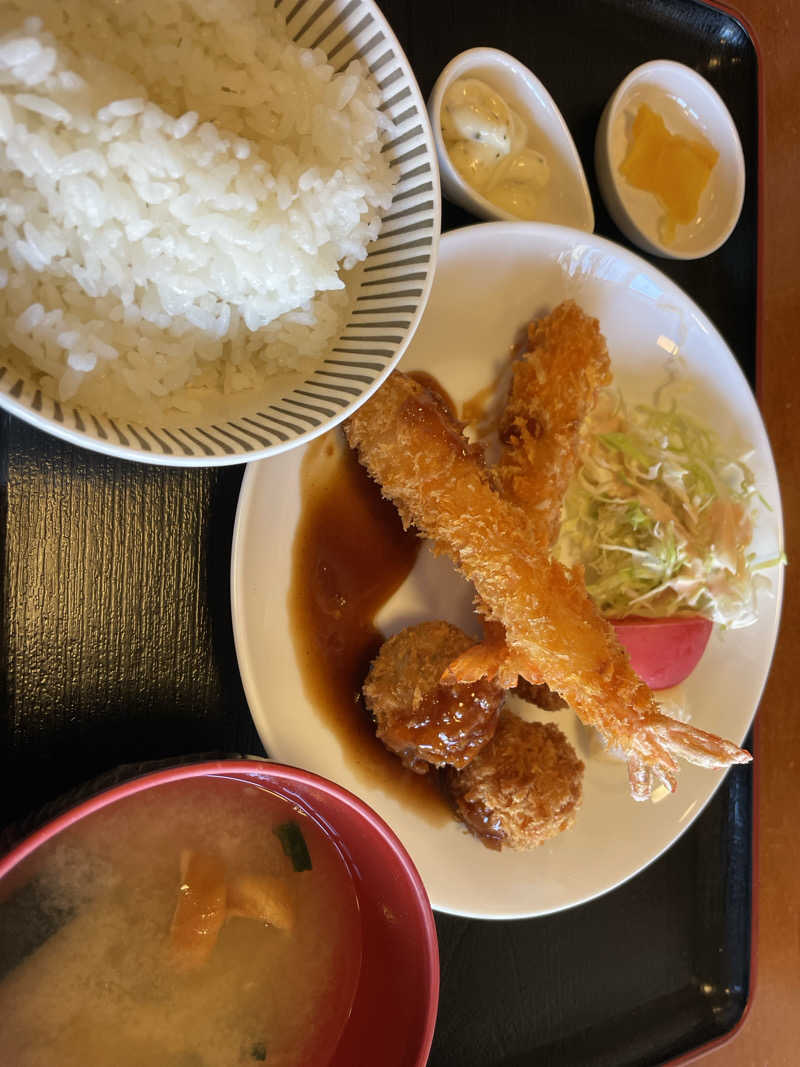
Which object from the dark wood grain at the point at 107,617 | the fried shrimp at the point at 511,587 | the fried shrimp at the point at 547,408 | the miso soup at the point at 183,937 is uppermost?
the fried shrimp at the point at 547,408

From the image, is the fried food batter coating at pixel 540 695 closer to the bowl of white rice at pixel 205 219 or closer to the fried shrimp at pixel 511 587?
the fried shrimp at pixel 511 587

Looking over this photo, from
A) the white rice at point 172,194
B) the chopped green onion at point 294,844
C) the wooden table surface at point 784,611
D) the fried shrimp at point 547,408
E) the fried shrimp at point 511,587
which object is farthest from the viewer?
the wooden table surface at point 784,611

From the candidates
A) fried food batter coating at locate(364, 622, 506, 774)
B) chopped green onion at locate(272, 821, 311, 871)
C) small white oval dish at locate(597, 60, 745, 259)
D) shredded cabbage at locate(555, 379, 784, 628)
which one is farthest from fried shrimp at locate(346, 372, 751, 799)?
small white oval dish at locate(597, 60, 745, 259)

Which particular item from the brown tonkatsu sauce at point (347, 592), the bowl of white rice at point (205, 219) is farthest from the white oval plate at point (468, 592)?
the bowl of white rice at point (205, 219)

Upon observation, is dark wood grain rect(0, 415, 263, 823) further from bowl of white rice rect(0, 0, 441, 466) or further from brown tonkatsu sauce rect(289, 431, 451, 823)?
bowl of white rice rect(0, 0, 441, 466)

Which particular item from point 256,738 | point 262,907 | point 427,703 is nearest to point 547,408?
point 427,703

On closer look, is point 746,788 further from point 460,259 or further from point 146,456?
point 146,456

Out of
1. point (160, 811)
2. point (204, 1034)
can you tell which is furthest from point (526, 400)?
point (204, 1034)
